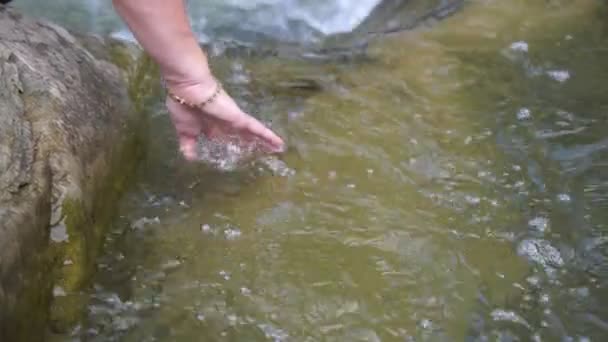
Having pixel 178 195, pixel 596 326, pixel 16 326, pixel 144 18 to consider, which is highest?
pixel 144 18

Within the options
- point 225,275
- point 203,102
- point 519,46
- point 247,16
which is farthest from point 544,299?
point 247,16

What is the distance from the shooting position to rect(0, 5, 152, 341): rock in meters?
2.21

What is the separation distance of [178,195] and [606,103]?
192 cm

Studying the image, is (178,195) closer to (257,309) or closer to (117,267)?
(117,267)

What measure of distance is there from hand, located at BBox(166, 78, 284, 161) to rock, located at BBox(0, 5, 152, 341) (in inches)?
10.9

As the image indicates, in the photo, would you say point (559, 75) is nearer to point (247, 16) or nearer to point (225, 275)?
point (247, 16)

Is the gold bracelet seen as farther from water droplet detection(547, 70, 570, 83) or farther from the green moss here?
water droplet detection(547, 70, 570, 83)

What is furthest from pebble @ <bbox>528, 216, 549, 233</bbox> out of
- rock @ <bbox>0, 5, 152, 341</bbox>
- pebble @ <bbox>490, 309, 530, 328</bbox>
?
rock @ <bbox>0, 5, 152, 341</bbox>

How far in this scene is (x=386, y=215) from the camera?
2.90m

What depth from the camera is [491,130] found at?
339 cm

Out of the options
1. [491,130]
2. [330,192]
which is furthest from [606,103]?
[330,192]

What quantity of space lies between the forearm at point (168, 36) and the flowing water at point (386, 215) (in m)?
0.56

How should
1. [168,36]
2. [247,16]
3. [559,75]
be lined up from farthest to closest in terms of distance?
1. [247,16]
2. [559,75]
3. [168,36]

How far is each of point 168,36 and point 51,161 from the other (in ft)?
1.74
